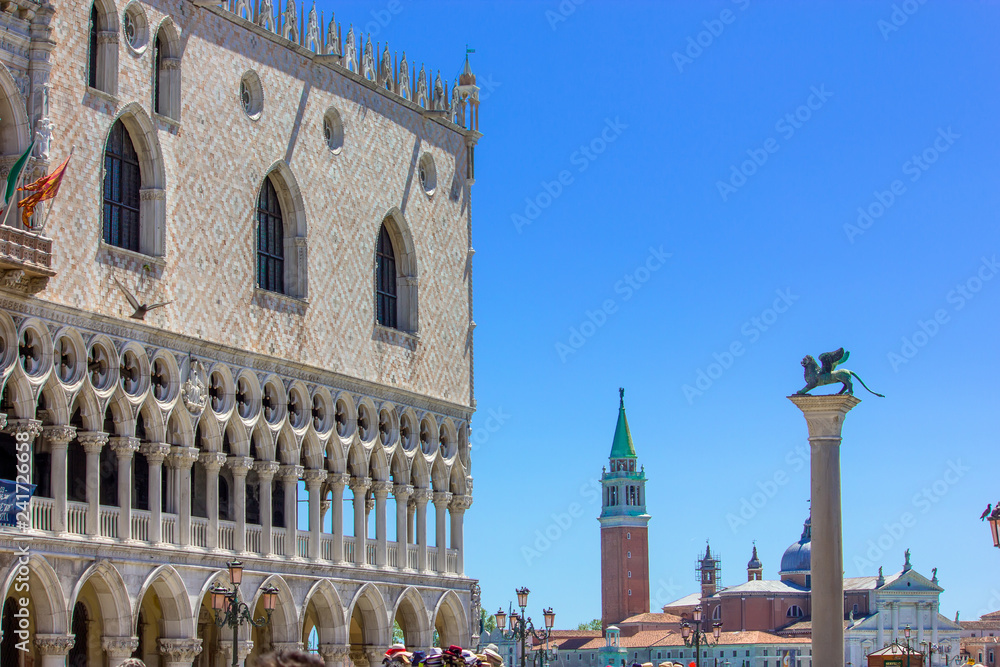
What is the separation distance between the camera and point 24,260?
27.0 m

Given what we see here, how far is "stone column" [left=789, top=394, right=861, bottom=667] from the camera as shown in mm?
24469

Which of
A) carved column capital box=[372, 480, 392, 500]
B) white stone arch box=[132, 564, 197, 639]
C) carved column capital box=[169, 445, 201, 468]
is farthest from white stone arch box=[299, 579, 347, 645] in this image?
carved column capital box=[169, 445, 201, 468]

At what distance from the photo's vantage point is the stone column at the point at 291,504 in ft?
113

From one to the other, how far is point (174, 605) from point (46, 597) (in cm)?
351

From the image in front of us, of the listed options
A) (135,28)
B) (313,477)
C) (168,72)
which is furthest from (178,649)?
(135,28)

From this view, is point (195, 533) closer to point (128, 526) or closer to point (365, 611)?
point (128, 526)

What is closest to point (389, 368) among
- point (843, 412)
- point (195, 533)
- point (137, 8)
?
point (195, 533)

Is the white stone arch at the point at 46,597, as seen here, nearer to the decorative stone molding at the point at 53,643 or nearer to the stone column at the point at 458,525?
the decorative stone molding at the point at 53,643

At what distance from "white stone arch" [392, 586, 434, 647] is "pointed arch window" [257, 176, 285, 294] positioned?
25.5 ft

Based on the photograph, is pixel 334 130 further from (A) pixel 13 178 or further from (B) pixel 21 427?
(B) pixel 21 427

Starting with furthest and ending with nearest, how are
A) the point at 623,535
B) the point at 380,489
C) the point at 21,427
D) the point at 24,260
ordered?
the point at 623,535 < the point at 380,489 < the point at 21,427 < the point at 24,260

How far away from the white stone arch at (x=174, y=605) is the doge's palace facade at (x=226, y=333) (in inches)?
1.7

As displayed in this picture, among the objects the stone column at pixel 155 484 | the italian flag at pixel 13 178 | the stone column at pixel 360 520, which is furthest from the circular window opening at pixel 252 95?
the stone column at pixel 360 520

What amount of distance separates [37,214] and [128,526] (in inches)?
224
